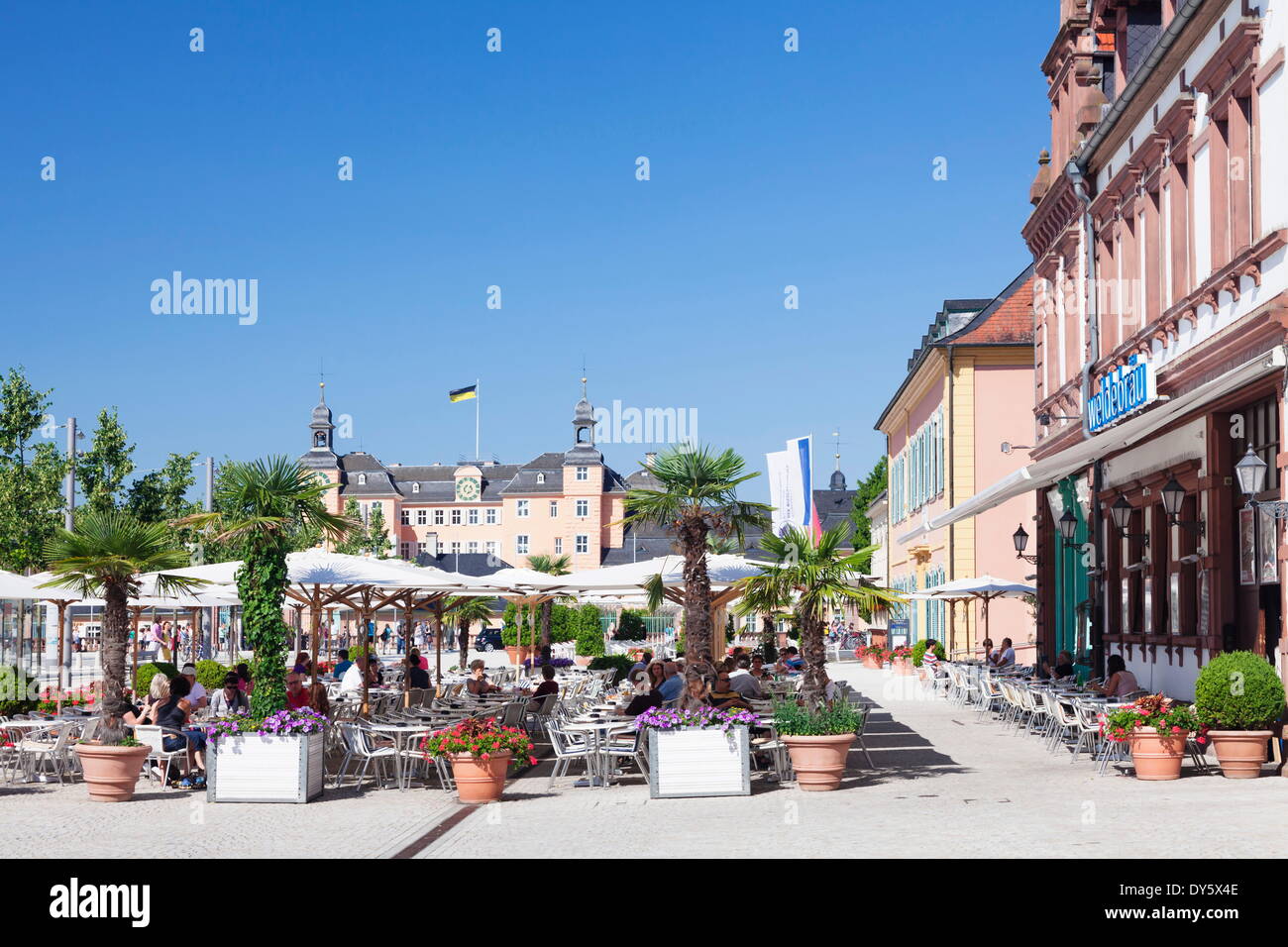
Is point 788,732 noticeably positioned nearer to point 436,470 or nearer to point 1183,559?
point 1183,559

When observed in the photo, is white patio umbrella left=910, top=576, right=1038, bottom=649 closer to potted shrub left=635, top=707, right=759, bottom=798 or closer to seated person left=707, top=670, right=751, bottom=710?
seated person left=707, top=670, right=751, bottom=710

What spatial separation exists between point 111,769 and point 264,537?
9.17 feet

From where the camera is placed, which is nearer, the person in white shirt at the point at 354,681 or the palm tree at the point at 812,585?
the palm tree at the point at 812,585

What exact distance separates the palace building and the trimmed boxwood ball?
116277 millimetres

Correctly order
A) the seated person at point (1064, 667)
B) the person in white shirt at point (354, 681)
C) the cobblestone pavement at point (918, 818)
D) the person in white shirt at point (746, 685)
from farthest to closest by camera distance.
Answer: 1. the seated person at point (1064, 667)
2. the person in white shirt at point (354, 681)
3. the person in white shirt at point (746, 685)
4. the cobblestone pavement at point (918, 818)

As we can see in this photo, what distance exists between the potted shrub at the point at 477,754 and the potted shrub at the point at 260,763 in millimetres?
1231

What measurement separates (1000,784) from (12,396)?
1096 inches

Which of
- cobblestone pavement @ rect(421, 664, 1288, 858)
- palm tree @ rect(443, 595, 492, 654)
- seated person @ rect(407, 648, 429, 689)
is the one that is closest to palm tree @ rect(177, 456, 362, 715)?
cobblestone pavement @ rect(421, 664, 1288, 858)

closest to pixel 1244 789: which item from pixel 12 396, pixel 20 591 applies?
pixel 20 591

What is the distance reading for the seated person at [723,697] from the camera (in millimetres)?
16016

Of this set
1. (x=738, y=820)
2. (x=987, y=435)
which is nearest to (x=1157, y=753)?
(x=738, y=820)

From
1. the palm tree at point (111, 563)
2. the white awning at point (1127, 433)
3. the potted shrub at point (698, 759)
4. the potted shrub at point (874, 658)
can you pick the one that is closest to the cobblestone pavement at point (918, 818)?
the potted shrub at point (698, 759)

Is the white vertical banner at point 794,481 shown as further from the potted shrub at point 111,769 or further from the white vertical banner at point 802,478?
the potted shrub at point 111,769

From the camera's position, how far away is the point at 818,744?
49.5 ft
